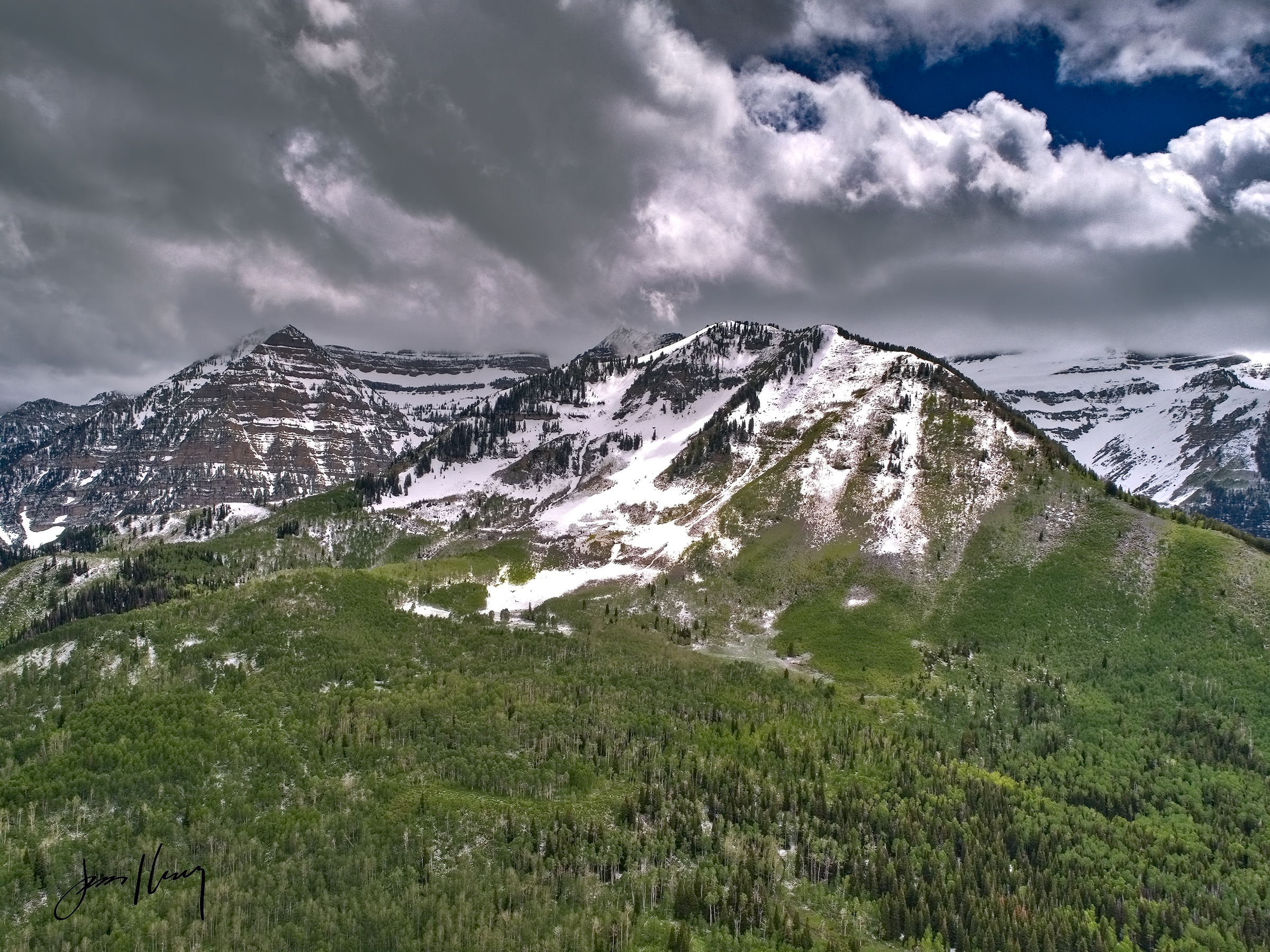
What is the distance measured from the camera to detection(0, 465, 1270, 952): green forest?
92938 millimetres

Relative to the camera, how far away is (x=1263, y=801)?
12231 centimetres

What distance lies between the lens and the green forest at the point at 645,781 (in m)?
92.9

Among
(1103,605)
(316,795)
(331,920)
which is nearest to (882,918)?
(331,920)

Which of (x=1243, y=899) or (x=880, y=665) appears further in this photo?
(x=880, y=665)

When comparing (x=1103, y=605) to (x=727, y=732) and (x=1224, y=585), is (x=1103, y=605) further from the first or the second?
(x=727, y=732)

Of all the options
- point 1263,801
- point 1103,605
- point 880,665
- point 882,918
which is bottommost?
point 882,918

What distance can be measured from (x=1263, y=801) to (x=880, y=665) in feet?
231
